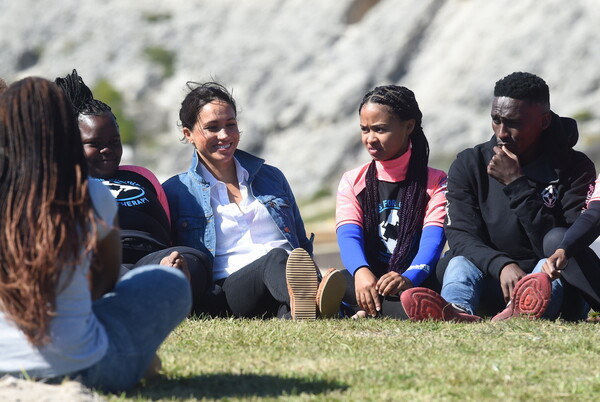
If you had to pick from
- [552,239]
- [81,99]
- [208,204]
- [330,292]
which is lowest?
[330,292]

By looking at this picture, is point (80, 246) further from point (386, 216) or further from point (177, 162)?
point (177, 162)

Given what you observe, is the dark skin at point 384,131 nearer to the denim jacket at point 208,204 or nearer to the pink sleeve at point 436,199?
the pink sleeve at point 436,199

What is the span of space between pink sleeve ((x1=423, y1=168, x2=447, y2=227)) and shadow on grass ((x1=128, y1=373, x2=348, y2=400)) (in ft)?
9.38

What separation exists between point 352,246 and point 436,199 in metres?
0.71

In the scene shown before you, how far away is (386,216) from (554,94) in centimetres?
2610

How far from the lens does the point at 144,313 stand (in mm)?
3982

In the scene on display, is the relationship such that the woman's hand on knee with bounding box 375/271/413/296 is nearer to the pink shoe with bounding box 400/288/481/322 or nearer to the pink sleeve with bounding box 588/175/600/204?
the pink shoe with bounding box 400/288/481/322

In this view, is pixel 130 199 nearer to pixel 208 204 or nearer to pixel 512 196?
pixel 208 204

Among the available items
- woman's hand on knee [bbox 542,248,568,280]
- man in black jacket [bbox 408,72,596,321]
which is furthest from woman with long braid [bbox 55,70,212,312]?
woman's hand on knee [bbox 542,248,568,280]

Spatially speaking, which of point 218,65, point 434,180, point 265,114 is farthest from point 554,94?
point 434,180

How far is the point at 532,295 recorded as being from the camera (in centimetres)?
609

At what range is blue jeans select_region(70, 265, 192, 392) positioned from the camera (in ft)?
12.8

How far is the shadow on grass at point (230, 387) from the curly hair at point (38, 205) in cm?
60

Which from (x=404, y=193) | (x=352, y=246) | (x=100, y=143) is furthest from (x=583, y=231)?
(x=100, y=143)
